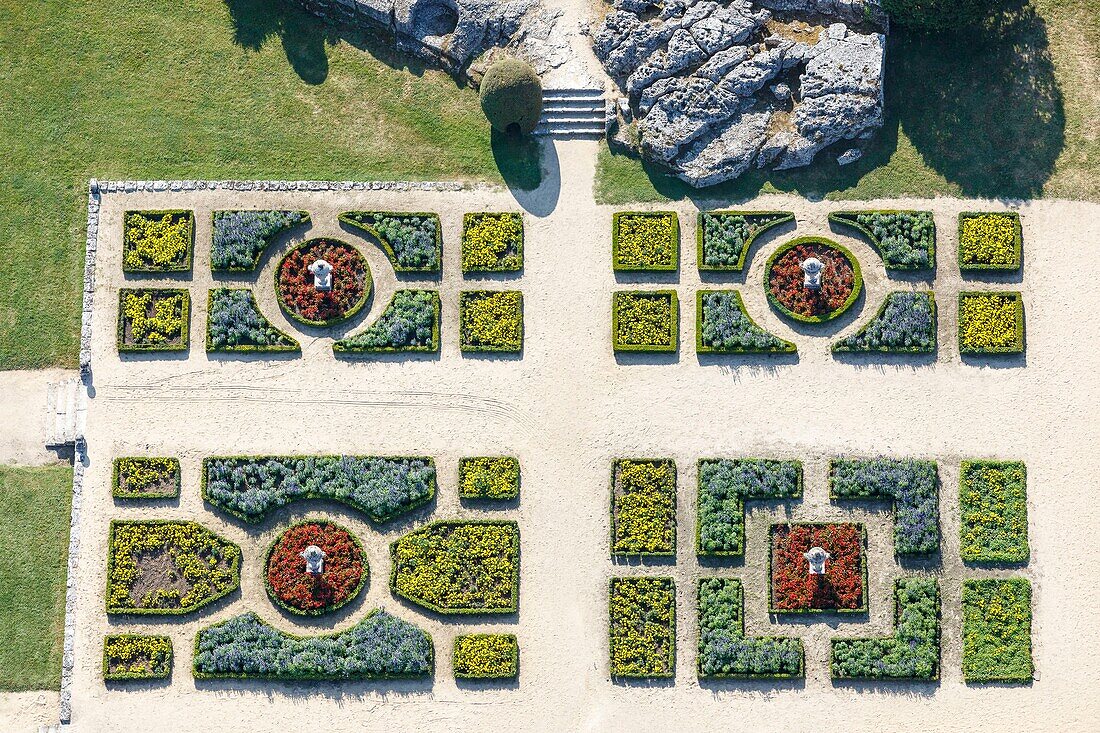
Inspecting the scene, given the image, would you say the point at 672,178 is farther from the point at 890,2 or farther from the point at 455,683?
the point at 455,683

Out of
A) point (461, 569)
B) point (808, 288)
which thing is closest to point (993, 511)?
point (808, 288)

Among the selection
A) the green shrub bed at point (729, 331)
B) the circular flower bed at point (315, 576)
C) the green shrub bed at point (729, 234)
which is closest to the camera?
the circular flower bed at point (315, 576)

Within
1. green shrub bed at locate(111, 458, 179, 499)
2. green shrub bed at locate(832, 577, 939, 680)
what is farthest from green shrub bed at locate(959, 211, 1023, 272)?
green shrub bed at locate(111, 458, 179, 499)

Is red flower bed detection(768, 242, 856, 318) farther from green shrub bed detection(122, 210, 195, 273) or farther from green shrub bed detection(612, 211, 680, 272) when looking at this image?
green shrub bed detection(122, 210, 195, 273)

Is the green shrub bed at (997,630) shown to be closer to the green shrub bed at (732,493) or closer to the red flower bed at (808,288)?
the green shrub bed at (732,493)

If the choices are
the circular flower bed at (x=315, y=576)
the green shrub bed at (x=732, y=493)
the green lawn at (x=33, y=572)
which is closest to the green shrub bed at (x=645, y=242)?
the green shrub bed at (x=732, y=493)

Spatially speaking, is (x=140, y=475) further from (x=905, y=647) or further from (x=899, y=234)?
(x=899, y=234)
